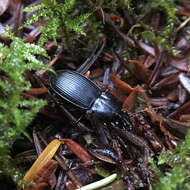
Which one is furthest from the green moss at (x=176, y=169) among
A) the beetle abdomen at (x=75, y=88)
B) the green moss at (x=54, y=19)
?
the green moss at (x=54, y=19)

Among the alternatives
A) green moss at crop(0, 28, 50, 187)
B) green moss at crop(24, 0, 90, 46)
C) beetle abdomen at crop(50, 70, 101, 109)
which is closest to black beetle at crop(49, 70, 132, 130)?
beetle abdomen at crop(50, 70, 101, 109)

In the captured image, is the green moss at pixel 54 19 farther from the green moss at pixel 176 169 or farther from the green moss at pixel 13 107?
the green moss at pixel 176 169

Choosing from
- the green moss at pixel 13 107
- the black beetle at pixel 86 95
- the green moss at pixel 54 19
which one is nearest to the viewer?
the green moss at pixel 13 107

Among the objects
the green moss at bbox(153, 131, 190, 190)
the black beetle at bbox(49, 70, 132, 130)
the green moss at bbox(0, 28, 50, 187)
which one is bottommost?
the green moss at bbox(153, 131, 190, 190)

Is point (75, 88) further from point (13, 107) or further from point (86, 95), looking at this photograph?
point (13, 107)

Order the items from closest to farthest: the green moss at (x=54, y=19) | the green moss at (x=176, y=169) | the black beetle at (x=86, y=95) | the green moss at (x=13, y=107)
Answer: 1. the green moss at (x=176, y=169)
2. the green moss at (x=13, y=107)
3. the green moss at (x=54, y=19)
4. the black beetle at (x=86, y=95)

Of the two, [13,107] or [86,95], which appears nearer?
[13,107]

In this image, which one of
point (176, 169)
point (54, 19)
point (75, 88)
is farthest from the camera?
point (75, 88)

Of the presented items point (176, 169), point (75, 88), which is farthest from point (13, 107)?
point (176, 169)

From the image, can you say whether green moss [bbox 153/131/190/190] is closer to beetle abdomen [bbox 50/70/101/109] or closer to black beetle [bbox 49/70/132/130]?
black beetle [bbox 49/70/132/130]
